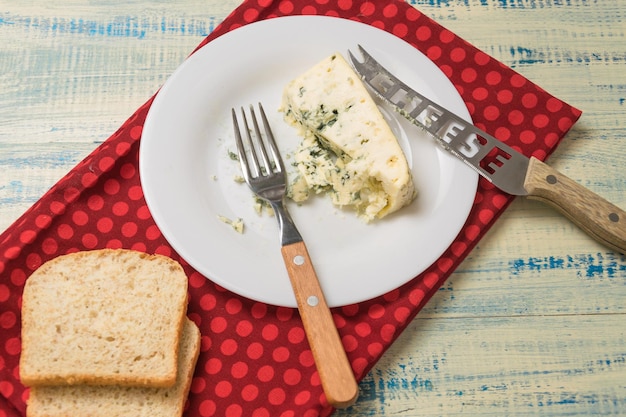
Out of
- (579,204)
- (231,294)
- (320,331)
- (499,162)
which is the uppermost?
(579,204)

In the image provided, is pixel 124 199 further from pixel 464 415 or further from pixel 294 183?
pixel 464 415

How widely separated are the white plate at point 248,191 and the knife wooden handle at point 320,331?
2.6 inches

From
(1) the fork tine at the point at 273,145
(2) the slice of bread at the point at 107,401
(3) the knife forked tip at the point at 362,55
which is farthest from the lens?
(3) the knife forked tip at the point at 362,55

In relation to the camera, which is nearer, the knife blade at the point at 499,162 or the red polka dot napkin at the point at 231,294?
the red polka dot napkin at the point at 231,294

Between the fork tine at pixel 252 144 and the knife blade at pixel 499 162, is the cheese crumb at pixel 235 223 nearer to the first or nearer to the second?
the fork tine at pixel 252 144

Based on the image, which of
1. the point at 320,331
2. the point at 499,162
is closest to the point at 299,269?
the point at 320,331

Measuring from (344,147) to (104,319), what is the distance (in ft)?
3.89

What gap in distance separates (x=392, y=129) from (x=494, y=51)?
0.78 meters

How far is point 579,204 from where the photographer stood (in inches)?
113

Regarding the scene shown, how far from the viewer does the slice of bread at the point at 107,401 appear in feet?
8.12

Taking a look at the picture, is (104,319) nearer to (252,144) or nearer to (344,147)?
(252,144)

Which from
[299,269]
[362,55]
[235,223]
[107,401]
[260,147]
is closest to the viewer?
[107,401]

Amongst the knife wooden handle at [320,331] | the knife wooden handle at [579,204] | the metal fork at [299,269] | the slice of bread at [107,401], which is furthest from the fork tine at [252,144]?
the knife wooden handle at [579,204]

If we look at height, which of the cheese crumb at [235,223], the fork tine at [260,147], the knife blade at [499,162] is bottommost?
the cheese crumb at [235,223]
